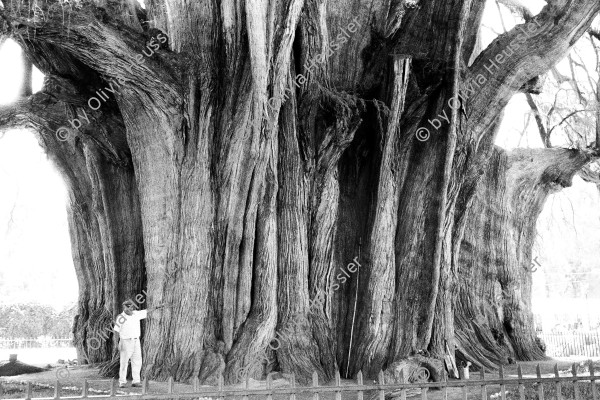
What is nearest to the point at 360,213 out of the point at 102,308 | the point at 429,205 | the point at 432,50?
the point at 429,205

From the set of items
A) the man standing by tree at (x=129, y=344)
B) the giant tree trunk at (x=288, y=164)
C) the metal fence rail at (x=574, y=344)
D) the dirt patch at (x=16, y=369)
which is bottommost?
the metal fence rail at (x=574, y=344)

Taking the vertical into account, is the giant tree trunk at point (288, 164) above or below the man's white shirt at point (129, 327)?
above

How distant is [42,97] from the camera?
27.0 ft

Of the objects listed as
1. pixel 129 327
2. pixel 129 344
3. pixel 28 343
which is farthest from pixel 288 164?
pixel 28 343

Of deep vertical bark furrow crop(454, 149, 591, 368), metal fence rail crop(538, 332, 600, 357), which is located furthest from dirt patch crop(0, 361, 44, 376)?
metal fence rail crop(538, 332, 600, 357)

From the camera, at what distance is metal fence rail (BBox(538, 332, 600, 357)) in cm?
1688

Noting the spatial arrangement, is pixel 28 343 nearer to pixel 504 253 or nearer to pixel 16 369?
pixel 16 369

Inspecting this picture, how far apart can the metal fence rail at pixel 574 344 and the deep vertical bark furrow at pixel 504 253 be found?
23.2 ft

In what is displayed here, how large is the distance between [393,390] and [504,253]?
16.6ft

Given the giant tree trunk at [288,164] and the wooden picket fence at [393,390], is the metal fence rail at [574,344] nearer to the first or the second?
the giant tree trunk at [288,164]

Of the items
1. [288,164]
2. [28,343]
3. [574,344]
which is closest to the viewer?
[288,164]

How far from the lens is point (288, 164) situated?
293 inches

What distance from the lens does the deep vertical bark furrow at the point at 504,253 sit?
9375 mm

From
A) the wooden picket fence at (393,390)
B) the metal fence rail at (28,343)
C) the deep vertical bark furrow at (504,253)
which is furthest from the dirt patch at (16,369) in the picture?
the metal fence rail at (28,343)
